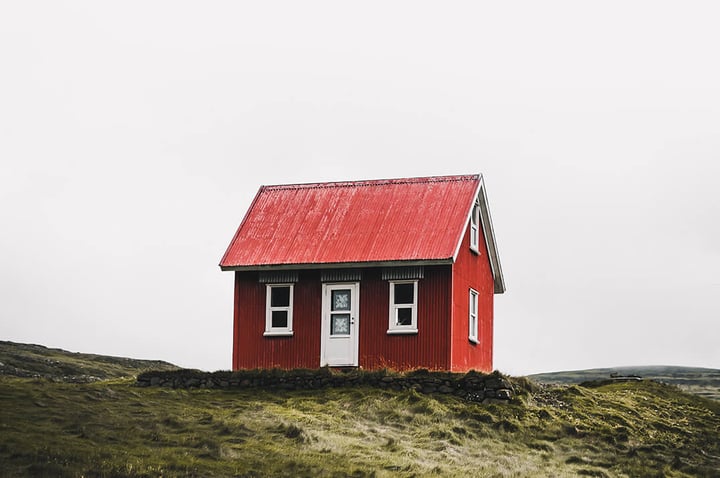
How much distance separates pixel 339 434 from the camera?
27266 mm

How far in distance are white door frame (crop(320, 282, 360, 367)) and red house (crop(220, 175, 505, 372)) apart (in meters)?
0.03

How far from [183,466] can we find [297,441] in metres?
4.35

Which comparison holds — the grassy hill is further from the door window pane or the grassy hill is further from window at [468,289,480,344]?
window at [468,289,480,344]

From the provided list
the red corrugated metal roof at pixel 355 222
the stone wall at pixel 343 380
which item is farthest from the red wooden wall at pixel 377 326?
the stone wall at pixel 343 380

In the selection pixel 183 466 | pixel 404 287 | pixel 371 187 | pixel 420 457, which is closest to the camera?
pixel 183 466

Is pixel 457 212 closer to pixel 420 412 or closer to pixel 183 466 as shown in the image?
pixel 420 412

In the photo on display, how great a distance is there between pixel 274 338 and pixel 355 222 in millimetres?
5227

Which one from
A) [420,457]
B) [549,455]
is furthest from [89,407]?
[549,455]

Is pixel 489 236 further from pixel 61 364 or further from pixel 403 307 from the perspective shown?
pixel 61 364

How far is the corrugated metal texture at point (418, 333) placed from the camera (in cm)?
3488

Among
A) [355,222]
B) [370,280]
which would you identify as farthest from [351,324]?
[355,222]

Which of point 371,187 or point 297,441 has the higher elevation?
point 371,187

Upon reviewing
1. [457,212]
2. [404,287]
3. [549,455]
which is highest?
[457,212]

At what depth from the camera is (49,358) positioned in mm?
63000
